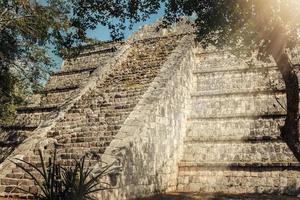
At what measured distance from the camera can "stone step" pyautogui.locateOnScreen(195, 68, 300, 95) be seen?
1384cm

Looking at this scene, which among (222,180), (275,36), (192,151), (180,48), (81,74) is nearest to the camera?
(275,36)

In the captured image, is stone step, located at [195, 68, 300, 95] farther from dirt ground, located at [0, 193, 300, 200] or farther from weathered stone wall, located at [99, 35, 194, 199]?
dirt ground, located at [0, 193, 300, 200]

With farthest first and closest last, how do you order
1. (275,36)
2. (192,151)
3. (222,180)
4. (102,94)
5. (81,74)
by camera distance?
(81,74), (102,94), (192,151), (222,180), (275,36)

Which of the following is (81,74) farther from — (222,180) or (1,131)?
(222,180)

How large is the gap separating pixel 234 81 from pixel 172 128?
3.54 meters

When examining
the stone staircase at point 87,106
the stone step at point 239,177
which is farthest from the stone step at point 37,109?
the stone step at point 239,177

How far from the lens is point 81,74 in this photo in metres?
18.2

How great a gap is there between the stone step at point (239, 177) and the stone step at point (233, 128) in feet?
3.48

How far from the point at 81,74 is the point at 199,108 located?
666 cm

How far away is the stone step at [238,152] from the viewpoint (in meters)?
11.7

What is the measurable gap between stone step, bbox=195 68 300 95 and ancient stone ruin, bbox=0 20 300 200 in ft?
0.12

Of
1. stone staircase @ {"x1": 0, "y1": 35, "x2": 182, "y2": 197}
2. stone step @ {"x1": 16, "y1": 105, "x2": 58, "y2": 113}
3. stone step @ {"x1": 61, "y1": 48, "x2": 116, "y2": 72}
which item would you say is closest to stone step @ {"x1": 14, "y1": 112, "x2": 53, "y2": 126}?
stone staircase @ {"x1": 0, "y1": 35, "x2": 182, "y2": 197}

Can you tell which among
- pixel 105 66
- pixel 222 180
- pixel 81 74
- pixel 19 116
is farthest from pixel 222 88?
pixel 19 116

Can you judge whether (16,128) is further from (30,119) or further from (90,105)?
(90,105)
